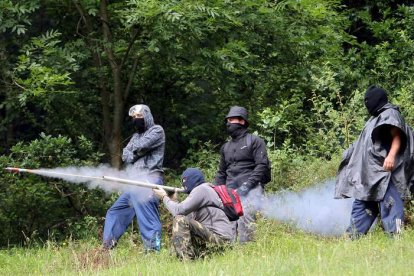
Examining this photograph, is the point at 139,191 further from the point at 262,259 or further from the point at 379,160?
the point at 379,160

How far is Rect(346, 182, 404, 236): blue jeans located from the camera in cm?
923

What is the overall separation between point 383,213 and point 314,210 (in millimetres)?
2545

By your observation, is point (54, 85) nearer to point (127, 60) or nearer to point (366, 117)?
point (127, 60)

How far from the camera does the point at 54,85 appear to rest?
46.9ft

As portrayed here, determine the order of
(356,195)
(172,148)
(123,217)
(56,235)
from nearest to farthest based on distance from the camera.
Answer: (356,195)
(123,217)
(56,235)
(172,148)

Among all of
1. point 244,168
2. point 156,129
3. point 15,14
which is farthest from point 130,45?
point 244,168

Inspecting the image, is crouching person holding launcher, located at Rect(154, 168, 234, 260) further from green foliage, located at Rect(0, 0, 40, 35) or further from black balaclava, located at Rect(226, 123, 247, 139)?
green foliage, located at Rect(0, 0, 40, 35)

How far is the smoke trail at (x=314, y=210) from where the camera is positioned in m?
11.3

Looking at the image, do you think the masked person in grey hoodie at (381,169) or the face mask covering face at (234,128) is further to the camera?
the face mask covering face at (234,128)

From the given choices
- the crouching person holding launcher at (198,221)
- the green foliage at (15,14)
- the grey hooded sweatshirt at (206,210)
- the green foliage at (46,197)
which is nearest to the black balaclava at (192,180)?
the crouching person holding launcher at (198,221)

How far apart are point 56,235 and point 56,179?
1014 mm

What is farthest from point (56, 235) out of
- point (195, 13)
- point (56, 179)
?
point (195, 13)

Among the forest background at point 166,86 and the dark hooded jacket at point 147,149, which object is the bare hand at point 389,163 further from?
the forest background at point 166,86

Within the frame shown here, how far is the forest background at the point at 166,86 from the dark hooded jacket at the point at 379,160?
3445mm
